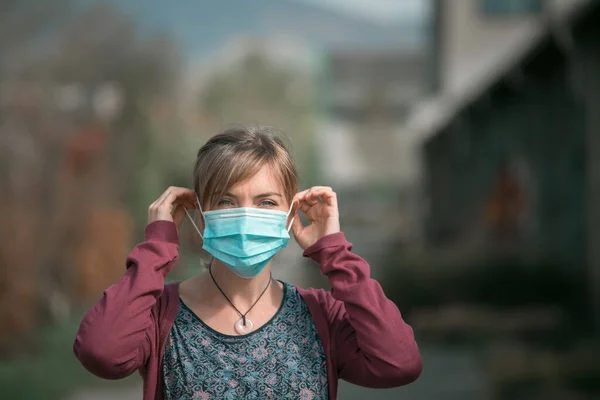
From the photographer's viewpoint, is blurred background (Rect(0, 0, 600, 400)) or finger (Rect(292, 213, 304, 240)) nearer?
finger (Rect(292, 213, 304, 240))

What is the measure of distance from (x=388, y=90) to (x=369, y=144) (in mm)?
4830

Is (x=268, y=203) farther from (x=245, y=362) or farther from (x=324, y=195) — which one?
(x=245, y=362)

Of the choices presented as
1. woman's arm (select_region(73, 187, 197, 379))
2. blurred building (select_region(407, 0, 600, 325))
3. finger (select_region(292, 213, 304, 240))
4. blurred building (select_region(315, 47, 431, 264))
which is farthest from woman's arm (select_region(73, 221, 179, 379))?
blurred building (select_region(315, 47, 431, 264))

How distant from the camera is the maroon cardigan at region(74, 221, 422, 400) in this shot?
7.45 feet

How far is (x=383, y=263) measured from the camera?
13.0 metres

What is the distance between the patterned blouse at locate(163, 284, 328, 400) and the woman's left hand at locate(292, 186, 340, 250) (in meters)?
0.28

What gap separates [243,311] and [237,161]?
1.44 ft

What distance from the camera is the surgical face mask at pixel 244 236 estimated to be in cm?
241

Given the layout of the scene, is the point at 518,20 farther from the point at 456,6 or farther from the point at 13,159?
the point at 13,159

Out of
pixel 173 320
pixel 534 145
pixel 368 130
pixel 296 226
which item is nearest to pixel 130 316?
pixel 173 320

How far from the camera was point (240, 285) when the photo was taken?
250 centimetres

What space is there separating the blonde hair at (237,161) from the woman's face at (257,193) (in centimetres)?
1

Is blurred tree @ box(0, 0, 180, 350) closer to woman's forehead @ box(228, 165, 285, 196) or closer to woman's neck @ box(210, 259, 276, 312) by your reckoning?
woman's neck @ box(210, 259, 276, 312)

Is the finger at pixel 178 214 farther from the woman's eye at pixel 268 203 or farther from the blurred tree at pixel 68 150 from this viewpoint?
the blurred tree at pixel 68 150
